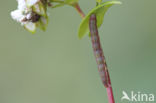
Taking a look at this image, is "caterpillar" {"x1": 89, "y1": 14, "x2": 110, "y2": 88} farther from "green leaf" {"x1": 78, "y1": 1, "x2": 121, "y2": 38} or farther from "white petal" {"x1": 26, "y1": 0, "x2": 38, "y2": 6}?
"white petal" {"x1": 26, "y1": 0, "x2": 38, "y2": 6}

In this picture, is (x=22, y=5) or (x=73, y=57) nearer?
(x=22, y=5)

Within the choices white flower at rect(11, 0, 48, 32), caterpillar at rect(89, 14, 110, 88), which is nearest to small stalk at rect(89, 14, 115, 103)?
caterpillar at rect(89, 14, 110, 88)

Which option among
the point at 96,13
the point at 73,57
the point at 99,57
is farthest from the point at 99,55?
the point at 73,57

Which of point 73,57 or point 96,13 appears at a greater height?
point 96,13

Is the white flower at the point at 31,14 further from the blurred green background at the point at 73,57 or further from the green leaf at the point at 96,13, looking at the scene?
the blurred green background at the point at 73,57

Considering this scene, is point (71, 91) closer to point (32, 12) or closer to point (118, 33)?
point (118, 33)

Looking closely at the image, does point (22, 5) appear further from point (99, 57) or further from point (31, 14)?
point (99, 57)
